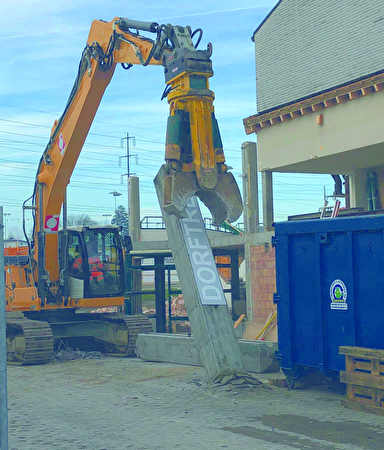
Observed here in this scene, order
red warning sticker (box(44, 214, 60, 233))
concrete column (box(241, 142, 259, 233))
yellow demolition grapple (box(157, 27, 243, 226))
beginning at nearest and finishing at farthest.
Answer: yellow demolition grapple (box(157, 27, 243, 226)) → red warning sticker (box(44, 214, 60, 233)) → concrete column (box(241, 142, 259, 233))

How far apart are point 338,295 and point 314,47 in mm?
14832

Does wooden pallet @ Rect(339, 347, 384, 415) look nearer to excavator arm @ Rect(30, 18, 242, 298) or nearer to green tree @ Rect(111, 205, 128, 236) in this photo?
excavator arm @ Rect(30, 18, 242, 298)

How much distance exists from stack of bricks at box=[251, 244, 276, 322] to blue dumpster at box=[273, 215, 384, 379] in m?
8.88

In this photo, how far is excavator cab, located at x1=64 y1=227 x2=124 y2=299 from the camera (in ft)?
50.7

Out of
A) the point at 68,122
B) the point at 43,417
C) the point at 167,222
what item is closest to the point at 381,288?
the point at 167,222

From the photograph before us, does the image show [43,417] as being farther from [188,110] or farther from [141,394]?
[188,110]

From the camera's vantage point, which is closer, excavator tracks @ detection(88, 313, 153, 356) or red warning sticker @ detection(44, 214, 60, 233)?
red warning sticker @ detection(44, 214, 60, 233)

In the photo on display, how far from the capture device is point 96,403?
31.6ft

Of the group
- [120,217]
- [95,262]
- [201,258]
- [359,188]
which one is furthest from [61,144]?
[120,217]

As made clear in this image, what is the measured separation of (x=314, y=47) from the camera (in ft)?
73.3

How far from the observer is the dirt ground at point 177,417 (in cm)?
718

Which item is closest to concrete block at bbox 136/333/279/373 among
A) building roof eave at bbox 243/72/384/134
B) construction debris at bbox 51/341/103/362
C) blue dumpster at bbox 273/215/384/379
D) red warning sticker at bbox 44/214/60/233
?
blue dumpster at bbox 273/215/384/379

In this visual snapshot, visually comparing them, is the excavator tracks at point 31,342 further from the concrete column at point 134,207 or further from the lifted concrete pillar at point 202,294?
the concrete column at point 134,207

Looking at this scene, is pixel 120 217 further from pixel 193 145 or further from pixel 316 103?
pixel 193 145
